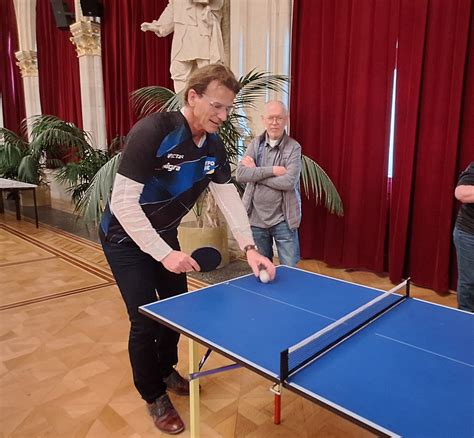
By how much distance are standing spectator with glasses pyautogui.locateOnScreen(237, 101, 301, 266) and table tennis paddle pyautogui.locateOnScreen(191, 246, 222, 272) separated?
1.24 metres

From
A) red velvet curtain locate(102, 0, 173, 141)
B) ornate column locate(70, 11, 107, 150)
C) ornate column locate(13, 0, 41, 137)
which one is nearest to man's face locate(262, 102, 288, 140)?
red velvet curtain locate(102, 0, 173, 141)

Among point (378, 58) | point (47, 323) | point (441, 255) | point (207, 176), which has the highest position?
point (378, 58)

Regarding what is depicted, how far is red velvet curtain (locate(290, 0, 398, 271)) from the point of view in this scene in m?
3.91

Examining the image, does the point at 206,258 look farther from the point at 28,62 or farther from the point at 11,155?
the point at 28,62

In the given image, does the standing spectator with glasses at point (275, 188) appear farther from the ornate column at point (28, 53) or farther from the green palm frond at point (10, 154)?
the ornate column at point (28, 53)

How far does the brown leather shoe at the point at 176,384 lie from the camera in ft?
7.48

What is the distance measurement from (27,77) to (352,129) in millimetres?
8842

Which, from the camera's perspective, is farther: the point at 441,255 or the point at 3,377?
the point at 441,255

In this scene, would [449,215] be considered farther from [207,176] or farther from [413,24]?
[207,176]

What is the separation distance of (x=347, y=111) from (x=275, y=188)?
65.0 inches

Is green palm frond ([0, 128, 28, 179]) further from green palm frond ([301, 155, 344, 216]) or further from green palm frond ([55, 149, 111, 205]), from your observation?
green palm frond ([301, 155, 344, 216])

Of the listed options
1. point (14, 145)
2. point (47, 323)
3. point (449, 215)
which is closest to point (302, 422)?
point (47, 323)

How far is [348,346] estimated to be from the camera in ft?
4.25

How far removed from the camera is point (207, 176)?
1977 millimetres
